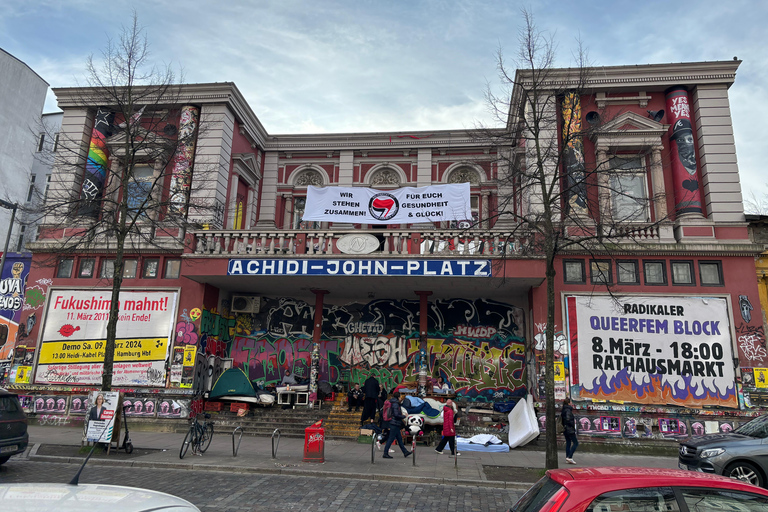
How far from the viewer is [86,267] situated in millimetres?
18922

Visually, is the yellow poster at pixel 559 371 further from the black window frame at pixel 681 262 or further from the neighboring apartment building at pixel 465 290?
the black window frame at pixel 681 262

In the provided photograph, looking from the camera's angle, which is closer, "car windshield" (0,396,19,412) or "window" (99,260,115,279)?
"car windshield" (0,396,19,412)

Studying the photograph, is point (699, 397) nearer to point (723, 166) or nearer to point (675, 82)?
point (723, 166)

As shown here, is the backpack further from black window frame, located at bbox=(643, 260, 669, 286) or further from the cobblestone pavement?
black window frame, located at bbox=(643, 260, 669, 286)

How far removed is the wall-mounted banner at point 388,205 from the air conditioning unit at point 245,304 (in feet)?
15.8

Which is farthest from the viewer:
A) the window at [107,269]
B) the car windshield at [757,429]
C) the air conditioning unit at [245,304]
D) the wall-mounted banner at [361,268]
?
the air conditioning unit at [245,304]

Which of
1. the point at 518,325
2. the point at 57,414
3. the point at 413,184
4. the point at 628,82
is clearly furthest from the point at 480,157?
the point at 57,414

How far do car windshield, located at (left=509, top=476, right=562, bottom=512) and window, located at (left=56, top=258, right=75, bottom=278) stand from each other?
19.8 meters

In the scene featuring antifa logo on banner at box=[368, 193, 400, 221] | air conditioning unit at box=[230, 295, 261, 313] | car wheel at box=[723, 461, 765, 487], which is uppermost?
antifa logo on banner at box=[368, 193, 400, 221]

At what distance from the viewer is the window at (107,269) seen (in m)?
18.8

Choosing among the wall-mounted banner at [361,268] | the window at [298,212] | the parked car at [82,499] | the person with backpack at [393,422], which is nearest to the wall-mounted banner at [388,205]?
the wall-mounted banner at [361,268]

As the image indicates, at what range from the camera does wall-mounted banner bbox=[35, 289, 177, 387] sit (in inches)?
692

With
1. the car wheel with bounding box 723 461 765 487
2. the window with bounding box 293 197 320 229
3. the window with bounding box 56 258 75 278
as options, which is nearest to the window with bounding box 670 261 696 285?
the car wheel with bounding box 723 461 765 487

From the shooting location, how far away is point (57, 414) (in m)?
17.5
